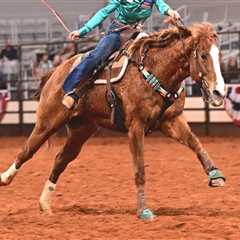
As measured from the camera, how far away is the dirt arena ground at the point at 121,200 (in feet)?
15.3

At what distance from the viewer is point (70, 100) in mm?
5523

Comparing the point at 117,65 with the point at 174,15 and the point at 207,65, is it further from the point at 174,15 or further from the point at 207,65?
the point at 207,65

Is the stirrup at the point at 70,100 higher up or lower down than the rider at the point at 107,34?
lower down

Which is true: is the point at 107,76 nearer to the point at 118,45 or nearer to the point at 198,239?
the point at 118,45

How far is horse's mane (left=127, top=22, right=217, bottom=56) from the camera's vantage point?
5.03 metres

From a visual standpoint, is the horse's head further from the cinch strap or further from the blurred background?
the blurred background

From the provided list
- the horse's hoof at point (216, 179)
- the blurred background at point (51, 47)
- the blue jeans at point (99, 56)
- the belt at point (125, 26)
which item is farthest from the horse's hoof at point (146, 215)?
the blurred background at point (51, 47)

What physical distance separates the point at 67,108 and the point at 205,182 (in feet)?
7.73

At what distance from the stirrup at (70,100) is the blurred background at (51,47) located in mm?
6917

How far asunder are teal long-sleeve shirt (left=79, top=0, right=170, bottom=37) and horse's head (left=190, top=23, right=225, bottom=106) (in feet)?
1.61

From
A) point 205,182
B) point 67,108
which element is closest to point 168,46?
point 67,108

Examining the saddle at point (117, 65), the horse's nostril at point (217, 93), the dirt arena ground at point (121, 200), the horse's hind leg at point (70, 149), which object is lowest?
the dirt arena ground at point (121, 200)

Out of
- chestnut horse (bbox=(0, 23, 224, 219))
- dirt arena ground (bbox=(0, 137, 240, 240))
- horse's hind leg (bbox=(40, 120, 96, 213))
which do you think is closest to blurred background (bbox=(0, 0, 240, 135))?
dirt arena ground (bbox=(0, 137, 240, 240))

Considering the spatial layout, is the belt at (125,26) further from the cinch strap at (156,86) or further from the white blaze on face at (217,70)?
the white blaze on face at (217,70)
